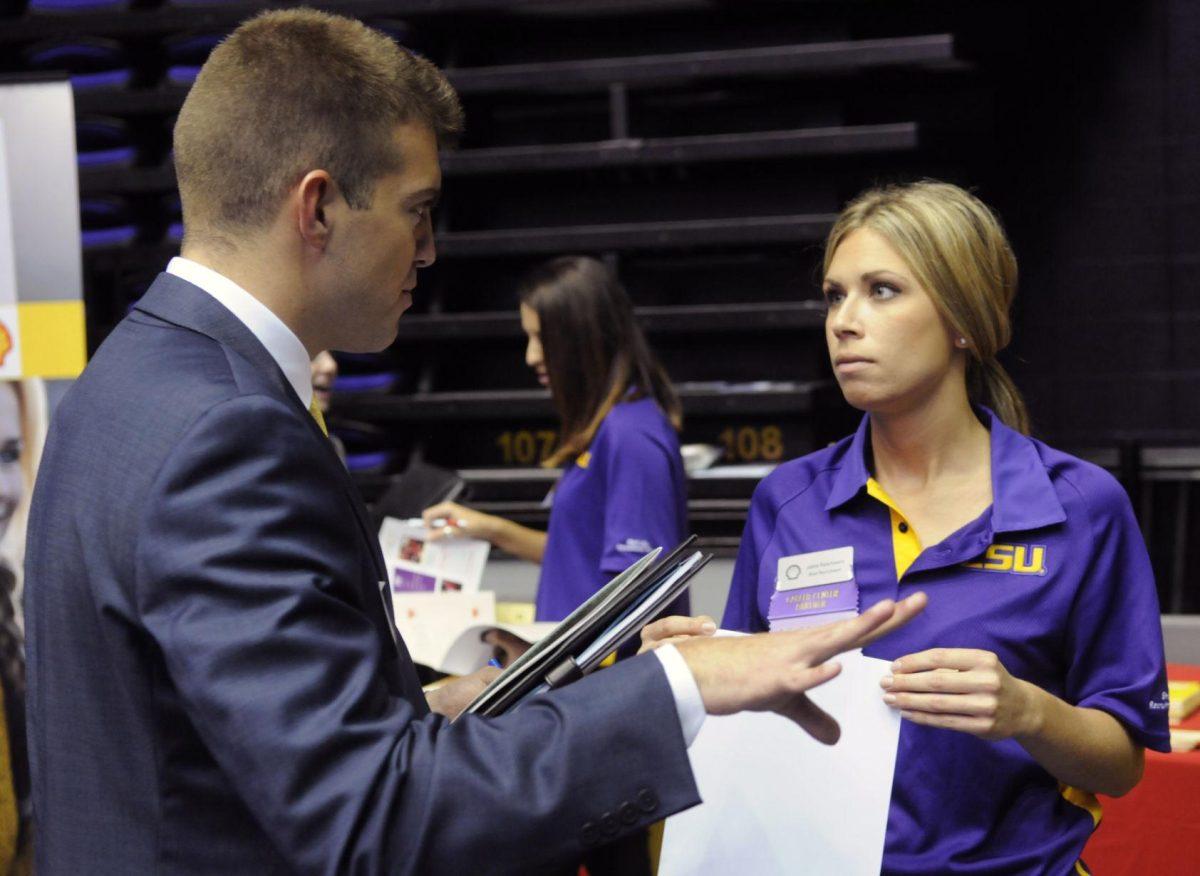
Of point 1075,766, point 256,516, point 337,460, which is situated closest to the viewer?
point 256,516

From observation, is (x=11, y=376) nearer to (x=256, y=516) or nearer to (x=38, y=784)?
(x=38, y=784)

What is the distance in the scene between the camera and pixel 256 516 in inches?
40.5

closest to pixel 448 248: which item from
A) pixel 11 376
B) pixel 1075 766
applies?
pixel 11 376

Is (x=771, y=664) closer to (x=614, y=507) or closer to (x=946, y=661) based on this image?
(x=946, y=661)

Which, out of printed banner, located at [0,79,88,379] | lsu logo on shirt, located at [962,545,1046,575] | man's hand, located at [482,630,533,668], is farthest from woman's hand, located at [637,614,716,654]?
printed banner, located at [0,79,88,379]

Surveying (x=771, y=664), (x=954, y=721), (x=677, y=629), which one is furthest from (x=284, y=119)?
(x=954, y=721)

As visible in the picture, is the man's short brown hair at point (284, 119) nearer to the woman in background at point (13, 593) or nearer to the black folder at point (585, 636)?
the black folder at point (585, 636)

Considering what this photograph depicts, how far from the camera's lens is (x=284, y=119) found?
1206 millimetres

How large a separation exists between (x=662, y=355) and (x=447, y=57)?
129 centimetres

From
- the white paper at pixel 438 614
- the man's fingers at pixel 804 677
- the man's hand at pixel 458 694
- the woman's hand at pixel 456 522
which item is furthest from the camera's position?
the woman's hand at pixel 456 522

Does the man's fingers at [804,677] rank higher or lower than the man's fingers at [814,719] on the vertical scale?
higher

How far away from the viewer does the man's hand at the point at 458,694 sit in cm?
156

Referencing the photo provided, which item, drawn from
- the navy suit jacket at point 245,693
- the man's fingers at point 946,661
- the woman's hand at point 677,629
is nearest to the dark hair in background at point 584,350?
the woman's hand at point 677,629

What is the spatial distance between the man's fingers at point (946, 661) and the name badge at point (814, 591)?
0.96 ft
